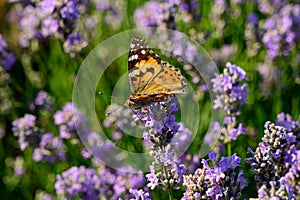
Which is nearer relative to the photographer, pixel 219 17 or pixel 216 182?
pixel 216 182

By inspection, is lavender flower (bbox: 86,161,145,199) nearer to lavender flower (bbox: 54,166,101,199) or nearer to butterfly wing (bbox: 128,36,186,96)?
lavender flower (bbox: 54,166,101,199)

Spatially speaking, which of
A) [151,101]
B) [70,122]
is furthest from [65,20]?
[151,101]

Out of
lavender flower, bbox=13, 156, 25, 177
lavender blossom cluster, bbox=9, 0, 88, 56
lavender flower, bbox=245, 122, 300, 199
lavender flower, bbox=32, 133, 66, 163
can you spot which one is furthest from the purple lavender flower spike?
lavender flower, bbox=13, 156, 25, 177

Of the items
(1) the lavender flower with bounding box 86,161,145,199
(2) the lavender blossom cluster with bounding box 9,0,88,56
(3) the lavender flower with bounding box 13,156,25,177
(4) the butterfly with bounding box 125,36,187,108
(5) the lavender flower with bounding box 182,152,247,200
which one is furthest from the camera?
(3) the lavender flower with bounding box 13,156,25,177

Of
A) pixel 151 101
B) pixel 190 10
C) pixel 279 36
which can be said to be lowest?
pixel 151 101

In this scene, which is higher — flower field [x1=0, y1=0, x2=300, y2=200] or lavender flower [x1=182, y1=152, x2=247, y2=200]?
flower field [x1=0, y1=0, x2=300, y2=200]

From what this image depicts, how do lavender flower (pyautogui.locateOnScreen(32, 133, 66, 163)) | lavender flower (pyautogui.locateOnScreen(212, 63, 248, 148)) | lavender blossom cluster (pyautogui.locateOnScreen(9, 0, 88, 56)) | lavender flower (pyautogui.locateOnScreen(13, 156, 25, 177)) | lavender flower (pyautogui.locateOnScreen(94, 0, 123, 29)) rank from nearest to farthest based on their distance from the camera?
lavender flower (pyautogui.locateOnScreen(212, 63, 248, 148))
lavender blossom cluster (pyautogui.locateOnScreen(9, 0, 88, 56))
lavender flower (pyautogui.locateOnScreen(32, 133, 66, 163))
lavender flower (pyautogui.locateOnScreen(13, 156, 25, 177))
lavender flower (pyautogui.locateOnScreen(94, 0, 123, 29))

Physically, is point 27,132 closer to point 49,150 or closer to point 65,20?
point 49,150

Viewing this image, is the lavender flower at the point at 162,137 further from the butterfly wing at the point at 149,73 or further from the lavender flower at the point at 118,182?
the lavender flower at the point at 118,182
